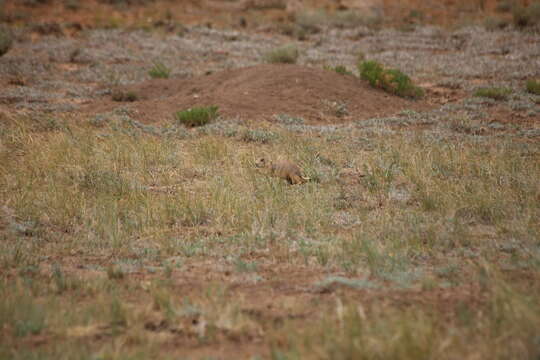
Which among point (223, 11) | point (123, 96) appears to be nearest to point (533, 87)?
point (123, 96)

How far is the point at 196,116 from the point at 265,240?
5386 mm

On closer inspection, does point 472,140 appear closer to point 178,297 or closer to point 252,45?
point 178,297

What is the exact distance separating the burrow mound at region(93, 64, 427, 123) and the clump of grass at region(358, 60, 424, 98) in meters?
0.19

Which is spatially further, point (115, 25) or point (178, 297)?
point (115, 25)

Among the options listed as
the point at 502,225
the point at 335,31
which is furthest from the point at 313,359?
the point at 335,31

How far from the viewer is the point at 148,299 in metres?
3.58

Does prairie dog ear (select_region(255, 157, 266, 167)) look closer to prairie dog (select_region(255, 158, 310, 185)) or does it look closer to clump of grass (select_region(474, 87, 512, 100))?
prairie dog (select_region(255, 158, 310, 185))

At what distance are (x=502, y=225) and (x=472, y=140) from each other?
3920 mm

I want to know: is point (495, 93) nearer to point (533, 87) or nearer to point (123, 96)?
point (533, 87)

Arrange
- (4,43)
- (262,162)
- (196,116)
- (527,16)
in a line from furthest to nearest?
(527,16) < (4,43) < (196,116) < (262,162)

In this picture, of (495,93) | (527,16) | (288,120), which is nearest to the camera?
(288,120)

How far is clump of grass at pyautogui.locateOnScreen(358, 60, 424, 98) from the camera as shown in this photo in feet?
39.0

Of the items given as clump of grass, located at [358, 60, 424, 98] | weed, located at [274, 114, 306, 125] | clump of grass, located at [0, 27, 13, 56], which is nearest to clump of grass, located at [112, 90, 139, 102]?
weed, located at [274, 114, 306, 125]

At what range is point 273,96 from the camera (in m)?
11.1
